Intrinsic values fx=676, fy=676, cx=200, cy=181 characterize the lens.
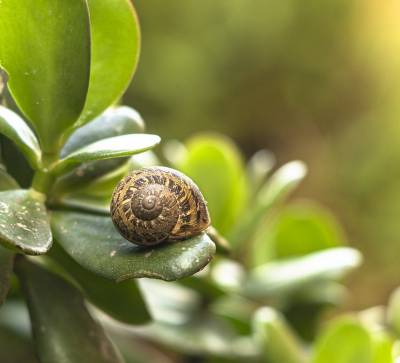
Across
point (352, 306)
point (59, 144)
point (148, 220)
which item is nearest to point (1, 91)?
point (59, 144)

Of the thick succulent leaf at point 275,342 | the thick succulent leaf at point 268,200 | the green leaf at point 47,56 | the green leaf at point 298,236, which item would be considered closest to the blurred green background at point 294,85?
the green leaf at point 298,236

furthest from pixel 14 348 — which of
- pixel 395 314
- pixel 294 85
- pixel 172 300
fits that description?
pixel 294 85

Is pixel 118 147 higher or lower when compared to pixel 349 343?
higher

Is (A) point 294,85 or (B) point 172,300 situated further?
(A) point 294,85

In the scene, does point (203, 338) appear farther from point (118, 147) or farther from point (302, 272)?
point (118, 147)

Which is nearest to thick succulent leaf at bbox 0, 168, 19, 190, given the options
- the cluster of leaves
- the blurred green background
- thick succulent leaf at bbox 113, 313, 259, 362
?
the cluster of leaves

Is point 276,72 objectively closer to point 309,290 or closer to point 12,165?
point 309,290

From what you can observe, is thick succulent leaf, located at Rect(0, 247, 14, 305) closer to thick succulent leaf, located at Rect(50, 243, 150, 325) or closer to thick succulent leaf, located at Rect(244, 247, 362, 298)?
thick succulent leaf, located at Rect(50, 243, 150, 325)
